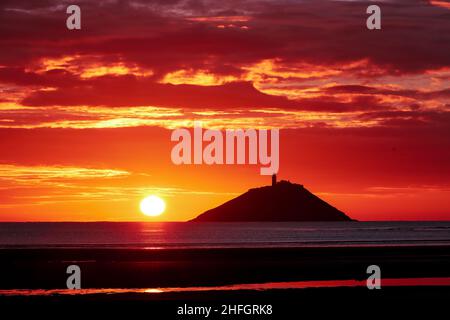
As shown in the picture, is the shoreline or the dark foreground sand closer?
the dark foreground sand

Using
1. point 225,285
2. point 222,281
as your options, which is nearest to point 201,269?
point 222,281

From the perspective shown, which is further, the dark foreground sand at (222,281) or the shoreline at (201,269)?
the shoreline at (201,269)

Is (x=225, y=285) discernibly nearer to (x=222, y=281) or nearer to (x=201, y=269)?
(x=222, y=281)

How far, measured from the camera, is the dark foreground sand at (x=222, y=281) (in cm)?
2842

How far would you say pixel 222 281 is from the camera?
3953 centimetres

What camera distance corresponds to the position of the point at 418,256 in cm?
5778

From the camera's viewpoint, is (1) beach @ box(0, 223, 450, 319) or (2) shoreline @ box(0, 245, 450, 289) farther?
(2) shoreline @ box(0, 245, 450, 289)

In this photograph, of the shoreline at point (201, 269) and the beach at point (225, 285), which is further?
the shoreline at point (201, 269)

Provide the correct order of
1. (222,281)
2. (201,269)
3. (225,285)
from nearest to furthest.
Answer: (225,285)
(222,281)
(201,269)

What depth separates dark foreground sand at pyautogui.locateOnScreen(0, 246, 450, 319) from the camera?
93.2 feet
